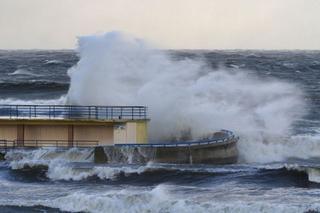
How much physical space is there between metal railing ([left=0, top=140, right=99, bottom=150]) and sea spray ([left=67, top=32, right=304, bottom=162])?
3381 mm

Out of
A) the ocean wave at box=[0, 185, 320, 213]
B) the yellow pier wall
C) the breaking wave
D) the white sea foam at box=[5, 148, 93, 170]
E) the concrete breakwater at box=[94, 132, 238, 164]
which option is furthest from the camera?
the breaking wave

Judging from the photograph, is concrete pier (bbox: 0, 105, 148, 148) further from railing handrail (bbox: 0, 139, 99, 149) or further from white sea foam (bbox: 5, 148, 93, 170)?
white sea foam (bbox: 5, 148, 93, 170)

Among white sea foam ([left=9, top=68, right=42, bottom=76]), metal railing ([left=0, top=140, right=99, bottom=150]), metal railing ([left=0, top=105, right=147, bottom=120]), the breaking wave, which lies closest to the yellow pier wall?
metal railing ([left=0, top=140, right=99, bottom=150])

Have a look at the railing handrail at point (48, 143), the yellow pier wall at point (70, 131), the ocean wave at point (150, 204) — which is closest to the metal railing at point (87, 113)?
the yellow pier wall at point (70, 131)

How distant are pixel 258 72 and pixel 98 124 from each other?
60.4 metres

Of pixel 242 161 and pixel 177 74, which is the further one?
pixel 177 74

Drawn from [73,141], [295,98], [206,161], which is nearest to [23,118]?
[73,141]

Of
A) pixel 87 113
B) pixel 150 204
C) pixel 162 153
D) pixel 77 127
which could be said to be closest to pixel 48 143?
pixel 77 127

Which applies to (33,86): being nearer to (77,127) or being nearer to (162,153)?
(77,127)

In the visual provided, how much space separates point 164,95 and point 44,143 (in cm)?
661

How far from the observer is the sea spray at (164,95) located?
36.4 meters

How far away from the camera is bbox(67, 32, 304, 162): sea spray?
36438mm

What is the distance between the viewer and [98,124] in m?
33.0

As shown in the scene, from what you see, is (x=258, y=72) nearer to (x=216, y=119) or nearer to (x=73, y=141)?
(x=216, y=119)
